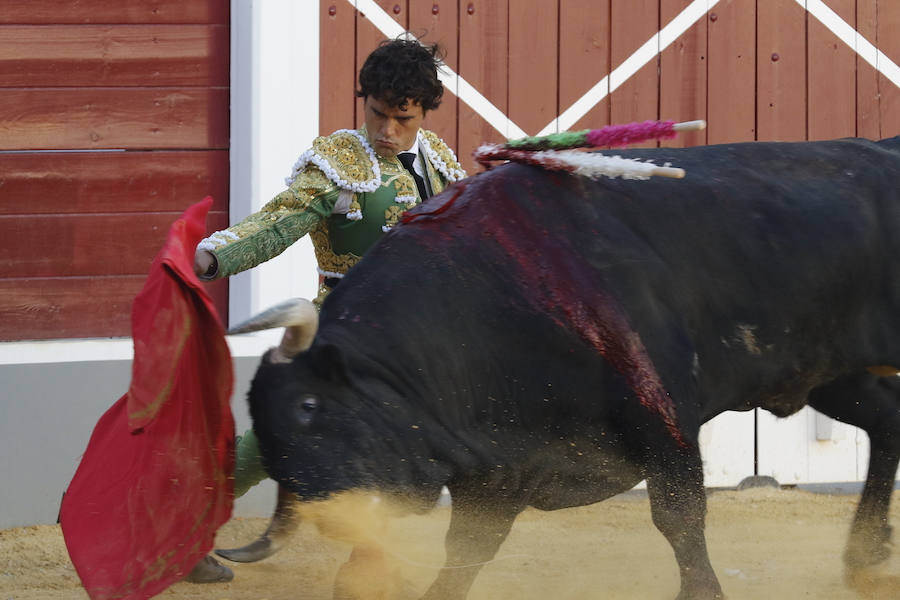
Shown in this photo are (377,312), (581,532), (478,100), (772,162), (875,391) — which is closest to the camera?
(377,312)

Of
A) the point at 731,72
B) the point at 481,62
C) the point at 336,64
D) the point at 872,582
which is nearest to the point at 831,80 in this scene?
the point at 731,72

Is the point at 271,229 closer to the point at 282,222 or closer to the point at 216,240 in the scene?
the point at 282,222

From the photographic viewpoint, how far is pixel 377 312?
2.57 meters

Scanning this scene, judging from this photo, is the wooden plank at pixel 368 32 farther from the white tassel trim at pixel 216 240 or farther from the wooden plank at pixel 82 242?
the white tassel trim at pixel 216 240

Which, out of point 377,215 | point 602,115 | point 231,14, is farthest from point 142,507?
point 602,115

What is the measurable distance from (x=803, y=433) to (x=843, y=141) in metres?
1.73

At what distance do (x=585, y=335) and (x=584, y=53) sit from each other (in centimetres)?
224

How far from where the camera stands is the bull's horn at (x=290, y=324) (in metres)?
2.34

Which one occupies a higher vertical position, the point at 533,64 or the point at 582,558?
the point at 533,64

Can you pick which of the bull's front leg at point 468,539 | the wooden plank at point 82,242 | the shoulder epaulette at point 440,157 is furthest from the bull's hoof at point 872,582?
the wooden plank at point 82,242

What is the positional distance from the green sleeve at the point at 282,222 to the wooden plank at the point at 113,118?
5.00 ft

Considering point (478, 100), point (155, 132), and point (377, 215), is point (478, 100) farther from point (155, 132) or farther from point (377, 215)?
point (377, 215)

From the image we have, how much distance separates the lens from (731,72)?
185 inches

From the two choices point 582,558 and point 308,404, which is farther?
point 582,558
